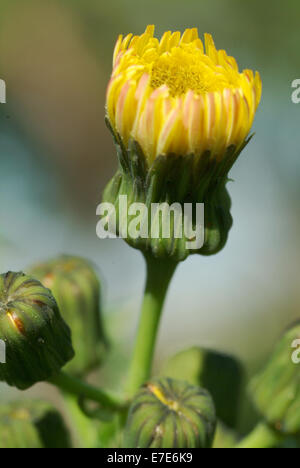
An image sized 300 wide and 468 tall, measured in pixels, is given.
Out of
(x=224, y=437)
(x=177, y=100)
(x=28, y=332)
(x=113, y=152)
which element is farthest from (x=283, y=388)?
(x=113, y=152)

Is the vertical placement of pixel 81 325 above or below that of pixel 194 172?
below

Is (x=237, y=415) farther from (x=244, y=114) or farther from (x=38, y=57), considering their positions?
(x=38, y=57)

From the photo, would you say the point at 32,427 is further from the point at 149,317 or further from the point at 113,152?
the point at 113,152

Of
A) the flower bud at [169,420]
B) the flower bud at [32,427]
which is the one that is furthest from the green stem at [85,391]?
the flower bud at [32,427]

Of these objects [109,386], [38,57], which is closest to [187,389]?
[109,386]

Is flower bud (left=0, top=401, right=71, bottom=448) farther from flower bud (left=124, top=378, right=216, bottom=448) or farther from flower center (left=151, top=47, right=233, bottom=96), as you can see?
flower center (left=151, top=47, right=233, bottom=96)
